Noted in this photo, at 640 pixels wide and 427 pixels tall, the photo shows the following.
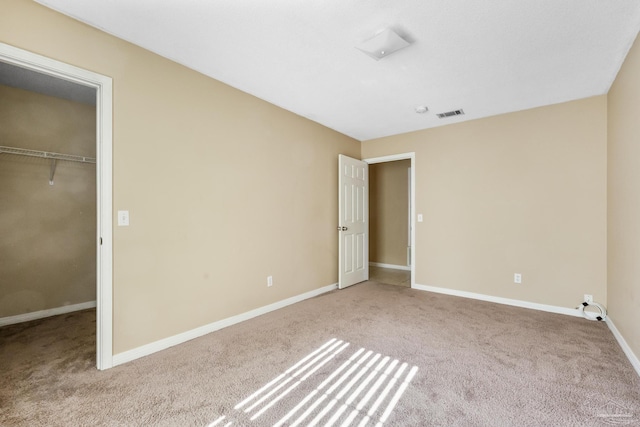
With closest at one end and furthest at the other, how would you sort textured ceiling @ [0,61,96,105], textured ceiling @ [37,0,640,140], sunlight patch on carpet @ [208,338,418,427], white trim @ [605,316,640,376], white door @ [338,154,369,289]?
sunlight patch on carpet @ [208,338,418,427] < textured ceiling @ [37,0,640,140] < white trim @ [605,316,640,376] < textured ceiling @ [0,61,96,105] < white door @ [338,154,369,289]

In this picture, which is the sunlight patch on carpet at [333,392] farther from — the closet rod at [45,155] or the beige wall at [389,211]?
the beige wall at [389,211]

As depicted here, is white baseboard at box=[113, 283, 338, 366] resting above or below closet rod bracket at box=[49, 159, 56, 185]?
below

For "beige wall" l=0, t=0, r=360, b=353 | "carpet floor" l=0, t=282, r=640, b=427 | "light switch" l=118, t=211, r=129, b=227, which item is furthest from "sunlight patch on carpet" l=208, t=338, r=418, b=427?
"light switch" l=118, t=211, r=129, b=227

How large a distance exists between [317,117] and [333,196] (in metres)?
1.19

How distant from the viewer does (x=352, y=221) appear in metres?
4.51

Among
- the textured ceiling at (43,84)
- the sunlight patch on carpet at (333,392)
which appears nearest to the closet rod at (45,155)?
the textured ceiling at (43,84)

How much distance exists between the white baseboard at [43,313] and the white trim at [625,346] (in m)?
5.30

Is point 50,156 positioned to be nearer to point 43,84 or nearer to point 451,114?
point 43,84

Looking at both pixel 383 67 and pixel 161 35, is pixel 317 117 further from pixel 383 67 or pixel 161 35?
pixel 161 35

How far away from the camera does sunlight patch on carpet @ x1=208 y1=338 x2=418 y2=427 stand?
1.56 metres

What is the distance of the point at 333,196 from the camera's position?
4.33 meters

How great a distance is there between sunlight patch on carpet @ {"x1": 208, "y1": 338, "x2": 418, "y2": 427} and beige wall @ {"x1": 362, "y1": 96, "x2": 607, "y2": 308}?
232 cm

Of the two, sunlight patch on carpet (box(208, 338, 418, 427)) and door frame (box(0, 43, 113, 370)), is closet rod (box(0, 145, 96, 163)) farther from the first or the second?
sunlight patch on carpet (box(208, 338, 418, 427))

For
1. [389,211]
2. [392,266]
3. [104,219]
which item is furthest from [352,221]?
[104,219]
